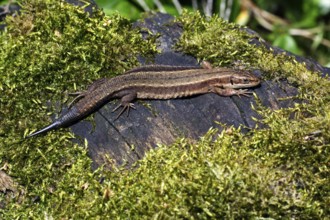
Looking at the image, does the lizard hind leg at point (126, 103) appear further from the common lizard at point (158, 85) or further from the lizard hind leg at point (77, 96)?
the lizard hind leg at point (77, 96)

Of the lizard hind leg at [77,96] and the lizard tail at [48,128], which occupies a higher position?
the lizard hind leg at [77,96]

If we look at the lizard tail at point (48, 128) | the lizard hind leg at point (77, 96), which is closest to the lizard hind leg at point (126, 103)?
the lizard hind leg at point (77, 96)

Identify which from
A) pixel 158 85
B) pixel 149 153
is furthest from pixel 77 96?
pixel 149 153

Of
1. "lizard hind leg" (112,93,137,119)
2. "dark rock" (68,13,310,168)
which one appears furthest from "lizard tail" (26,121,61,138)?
"lizard hind leg" (112,93,137,119)

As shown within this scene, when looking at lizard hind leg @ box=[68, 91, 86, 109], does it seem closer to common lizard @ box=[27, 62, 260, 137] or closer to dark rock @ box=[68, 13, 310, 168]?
common lizard @ box=[27, 62, 260, 137]

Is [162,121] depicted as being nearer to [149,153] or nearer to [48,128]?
[149,153]

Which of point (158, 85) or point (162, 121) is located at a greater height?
point (158, 85)

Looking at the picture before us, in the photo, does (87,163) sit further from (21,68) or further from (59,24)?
(59,24)
